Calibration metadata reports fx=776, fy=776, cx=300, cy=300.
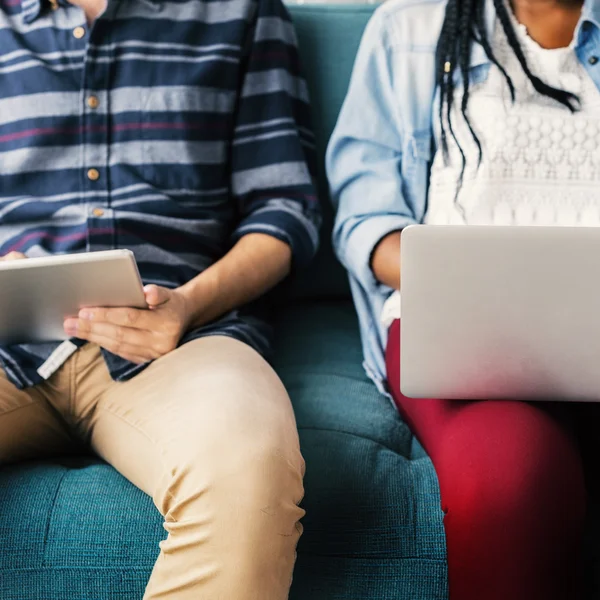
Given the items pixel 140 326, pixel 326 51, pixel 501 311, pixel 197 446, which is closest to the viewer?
pixel 501 311

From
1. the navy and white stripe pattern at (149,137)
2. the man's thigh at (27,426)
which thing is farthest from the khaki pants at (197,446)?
the navy and white stripe pattern at (149,137)

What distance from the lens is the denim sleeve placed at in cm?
117

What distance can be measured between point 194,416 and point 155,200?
0.41m

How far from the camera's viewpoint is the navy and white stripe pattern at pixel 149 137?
115 cm

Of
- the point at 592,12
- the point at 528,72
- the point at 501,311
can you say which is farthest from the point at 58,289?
the point at 592,12

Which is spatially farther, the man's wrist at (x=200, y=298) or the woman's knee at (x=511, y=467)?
the man's wrist at (x=200, y=298)

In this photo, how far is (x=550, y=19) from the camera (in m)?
1.16

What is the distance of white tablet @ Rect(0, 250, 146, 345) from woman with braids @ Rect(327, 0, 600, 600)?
15.3 inches

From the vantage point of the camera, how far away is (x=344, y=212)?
3.96 ft

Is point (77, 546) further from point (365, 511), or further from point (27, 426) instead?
point (365, 511)

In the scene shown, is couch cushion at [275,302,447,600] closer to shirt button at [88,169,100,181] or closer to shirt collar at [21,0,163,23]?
shirt button at [88,169,100,181]

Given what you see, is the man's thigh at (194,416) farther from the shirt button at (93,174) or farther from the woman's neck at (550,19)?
the woman's neck at (550,19)

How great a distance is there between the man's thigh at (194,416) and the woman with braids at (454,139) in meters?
0.20

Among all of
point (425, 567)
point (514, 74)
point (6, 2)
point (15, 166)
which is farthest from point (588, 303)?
point (6, 2)
